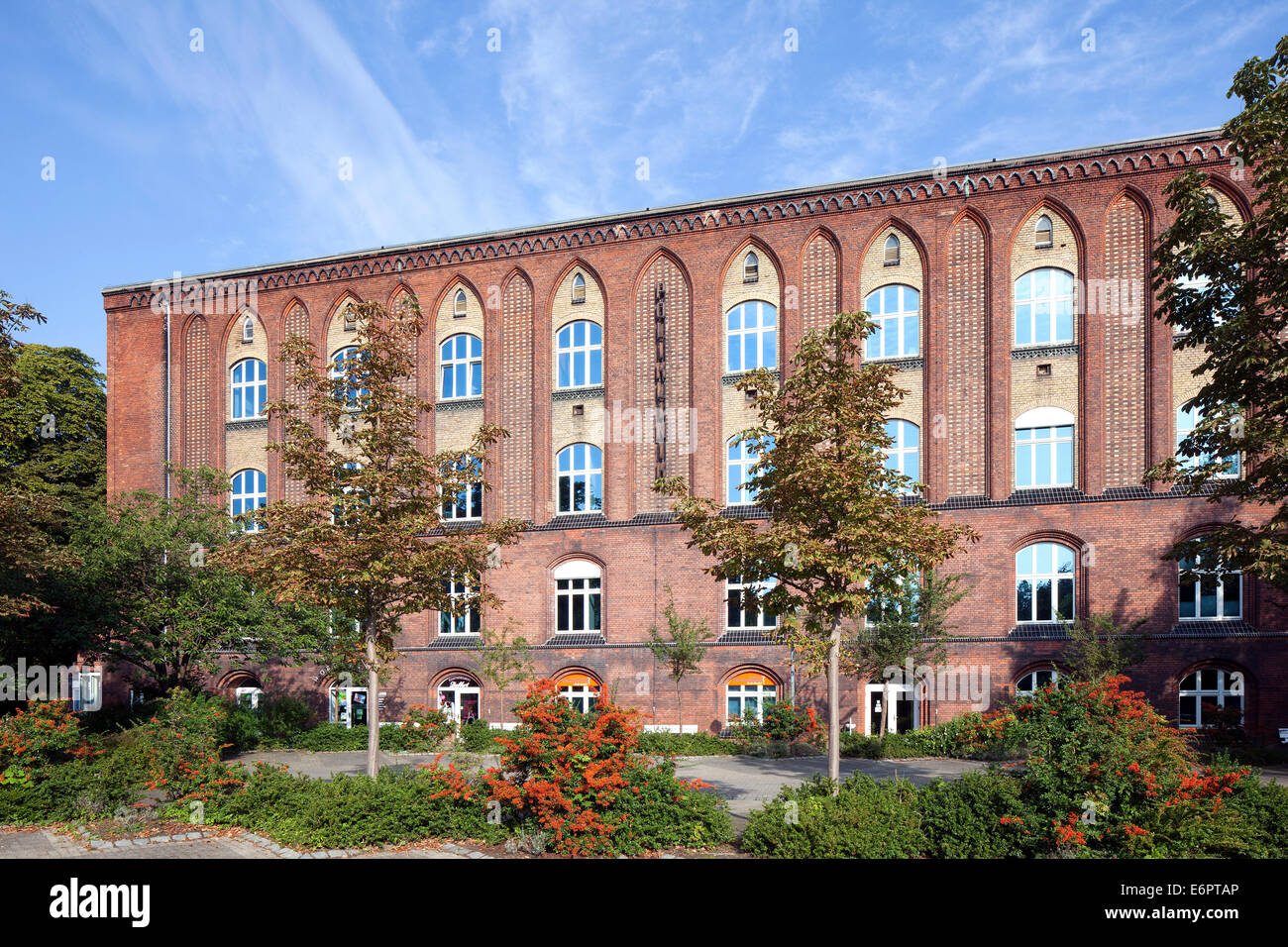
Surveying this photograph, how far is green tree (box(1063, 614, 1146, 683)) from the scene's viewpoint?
20922mm

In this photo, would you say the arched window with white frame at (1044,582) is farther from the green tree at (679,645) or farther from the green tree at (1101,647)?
the green tree at (679,645)

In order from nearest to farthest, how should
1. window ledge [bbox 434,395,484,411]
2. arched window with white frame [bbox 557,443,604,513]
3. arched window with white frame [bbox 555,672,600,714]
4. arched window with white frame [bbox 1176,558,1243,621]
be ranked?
arched window with white frame [bbox 1176,558,1243,621], arched window with white frame [bbox 555,672,600,714], arched window with white frame [bbox 557,443,604,513], window ledge [bbox 434,395,484,411]

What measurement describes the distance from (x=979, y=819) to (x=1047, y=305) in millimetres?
17953

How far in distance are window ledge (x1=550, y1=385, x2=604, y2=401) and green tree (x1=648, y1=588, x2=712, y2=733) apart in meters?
6.54

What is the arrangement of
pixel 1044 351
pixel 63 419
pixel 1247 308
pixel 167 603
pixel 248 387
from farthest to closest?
1. pixel 63 419
2. pixel 248 387
3. pixel 1044 351
4. pixel 167 603
5. pixel 1247 308

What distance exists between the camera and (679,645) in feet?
79.3

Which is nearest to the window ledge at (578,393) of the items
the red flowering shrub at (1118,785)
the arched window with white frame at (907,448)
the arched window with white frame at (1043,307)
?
the arched window with white frame at (907,448)

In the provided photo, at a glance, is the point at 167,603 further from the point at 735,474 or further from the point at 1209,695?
the point at 1209,695

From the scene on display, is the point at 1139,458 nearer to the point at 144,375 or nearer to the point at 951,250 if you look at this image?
the point at 951,250

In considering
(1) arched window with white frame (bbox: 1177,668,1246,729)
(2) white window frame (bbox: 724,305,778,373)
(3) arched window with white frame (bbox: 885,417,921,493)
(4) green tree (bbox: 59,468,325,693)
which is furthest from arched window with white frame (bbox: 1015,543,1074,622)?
(4) green tree (bbox: 59,468,325,693)

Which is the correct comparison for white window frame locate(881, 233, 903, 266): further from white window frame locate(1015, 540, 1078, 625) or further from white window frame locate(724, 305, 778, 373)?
white window frame locate(1015, 540, 1078, 625)

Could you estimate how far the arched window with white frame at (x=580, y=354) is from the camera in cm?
2769

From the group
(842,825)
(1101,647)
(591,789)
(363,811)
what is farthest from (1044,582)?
(363,811)

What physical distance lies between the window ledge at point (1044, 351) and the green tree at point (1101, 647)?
22.4 feet
